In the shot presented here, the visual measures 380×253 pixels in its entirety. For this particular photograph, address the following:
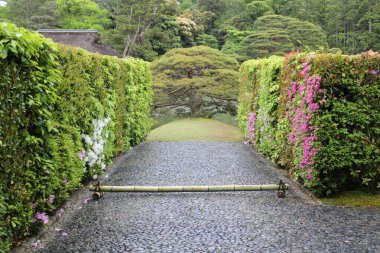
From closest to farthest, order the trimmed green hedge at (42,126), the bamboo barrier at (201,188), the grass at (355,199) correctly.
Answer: the trimmed green hedge at (42,126)
the grass at (355,199)
the bamboo barrier at (201,188)

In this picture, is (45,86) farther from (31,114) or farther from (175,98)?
(175,98)

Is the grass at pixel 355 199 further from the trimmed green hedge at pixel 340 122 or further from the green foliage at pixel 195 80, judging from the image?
the green foliage at pixel 195 80

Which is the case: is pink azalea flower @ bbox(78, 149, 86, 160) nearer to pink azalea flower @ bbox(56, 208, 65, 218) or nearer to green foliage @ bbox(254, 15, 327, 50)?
pink azalea flower @ bbox(56, 208, 65, 218)

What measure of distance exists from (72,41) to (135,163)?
13913mm

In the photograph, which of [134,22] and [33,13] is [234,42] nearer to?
[134,22]

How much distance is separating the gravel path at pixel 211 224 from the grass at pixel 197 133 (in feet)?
16.9

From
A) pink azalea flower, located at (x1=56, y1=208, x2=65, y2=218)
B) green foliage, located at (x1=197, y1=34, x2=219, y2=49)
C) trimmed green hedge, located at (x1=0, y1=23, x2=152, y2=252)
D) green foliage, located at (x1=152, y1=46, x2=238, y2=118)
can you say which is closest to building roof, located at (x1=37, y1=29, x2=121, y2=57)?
green foliage, located at (x1=152, y1=46, x2=238, y2=118)

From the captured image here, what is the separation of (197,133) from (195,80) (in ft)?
11.7

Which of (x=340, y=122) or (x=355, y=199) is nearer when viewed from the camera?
(x=340, y=122)

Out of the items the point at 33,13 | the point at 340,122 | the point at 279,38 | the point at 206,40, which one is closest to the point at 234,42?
the point at 206,40

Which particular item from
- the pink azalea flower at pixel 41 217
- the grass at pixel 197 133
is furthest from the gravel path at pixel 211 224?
the grass at pixel 197 133

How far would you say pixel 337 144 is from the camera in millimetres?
4562

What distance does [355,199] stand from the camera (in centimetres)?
467

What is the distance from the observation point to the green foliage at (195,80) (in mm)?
14742
